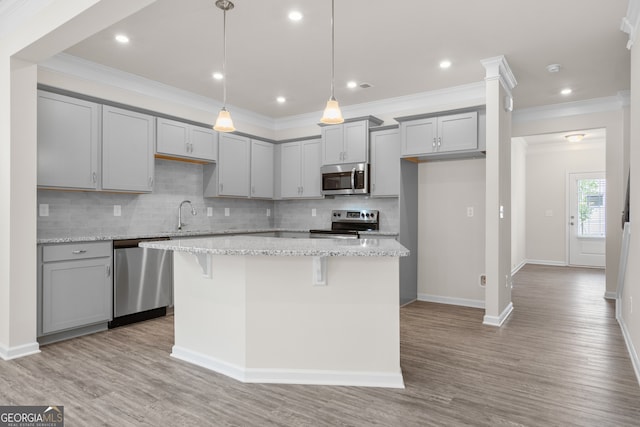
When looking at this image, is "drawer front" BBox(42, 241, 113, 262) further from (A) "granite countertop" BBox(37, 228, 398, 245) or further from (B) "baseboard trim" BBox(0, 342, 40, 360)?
(B) "baseboard trim" BBox(0, 342, 40, 360)

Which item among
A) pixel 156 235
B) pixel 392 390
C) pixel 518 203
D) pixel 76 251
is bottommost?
pixel 392 390

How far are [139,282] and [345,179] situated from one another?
287 centimetres

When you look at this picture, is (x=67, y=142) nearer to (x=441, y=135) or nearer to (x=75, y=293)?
(x=75, y=293)

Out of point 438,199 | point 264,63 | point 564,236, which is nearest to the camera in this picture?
point 264,63

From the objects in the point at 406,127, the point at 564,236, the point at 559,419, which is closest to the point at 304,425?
the point at 559,419

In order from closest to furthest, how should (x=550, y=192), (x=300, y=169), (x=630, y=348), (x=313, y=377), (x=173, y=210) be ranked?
(x=313, y=377) → (x=630, y=348) → (x=173, y=210) → (x=300, y=169) → (x=550, y=192)

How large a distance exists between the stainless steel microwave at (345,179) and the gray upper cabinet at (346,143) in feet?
0.27

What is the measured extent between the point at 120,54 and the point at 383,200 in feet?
11.8

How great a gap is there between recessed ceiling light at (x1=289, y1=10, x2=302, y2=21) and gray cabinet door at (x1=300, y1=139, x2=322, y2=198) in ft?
8.91

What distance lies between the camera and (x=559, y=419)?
87.7 inches

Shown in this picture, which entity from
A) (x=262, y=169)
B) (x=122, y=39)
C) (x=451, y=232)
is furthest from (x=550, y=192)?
(x=122, y=39)

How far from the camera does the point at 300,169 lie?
6051mm

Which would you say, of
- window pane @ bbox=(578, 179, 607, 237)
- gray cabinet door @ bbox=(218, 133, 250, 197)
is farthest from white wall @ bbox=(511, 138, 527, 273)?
gray cabinet door @ bbox=(218, 133, 250, 197)

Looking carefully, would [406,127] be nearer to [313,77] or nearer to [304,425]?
[313,77]
